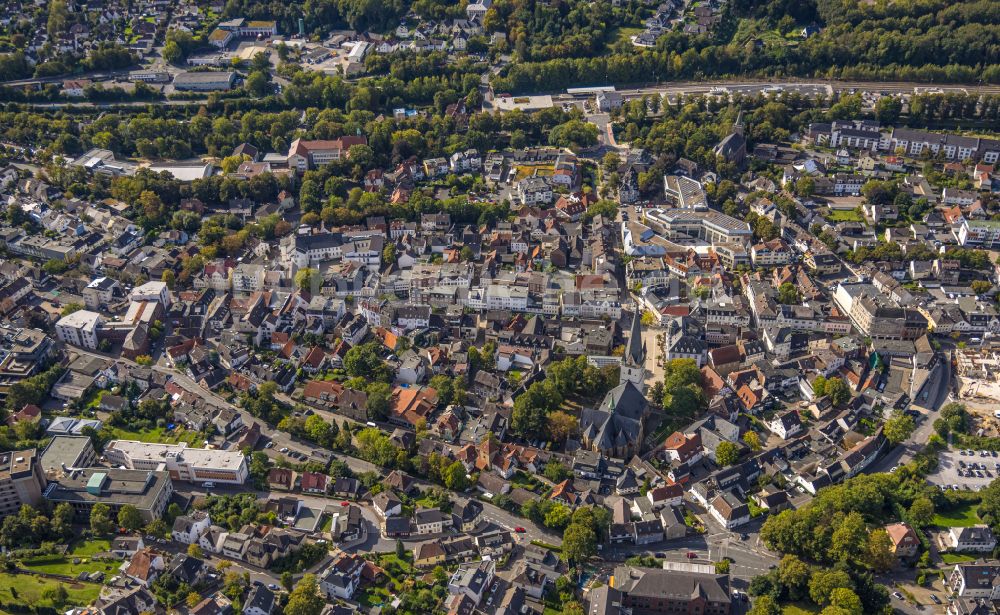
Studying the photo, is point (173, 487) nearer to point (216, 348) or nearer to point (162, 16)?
point (216, 348)

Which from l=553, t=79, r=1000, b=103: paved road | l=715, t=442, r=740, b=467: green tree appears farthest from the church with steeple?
l=553, t=79, r=1000, b=103: paved road

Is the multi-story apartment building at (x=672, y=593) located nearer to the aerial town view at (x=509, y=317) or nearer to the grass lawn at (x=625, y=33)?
the aerial town view at (x=509, y=317)

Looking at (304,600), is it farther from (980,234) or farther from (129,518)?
(980,234)

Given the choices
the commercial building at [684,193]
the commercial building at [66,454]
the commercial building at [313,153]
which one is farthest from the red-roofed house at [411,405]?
the commercial building at [313,153]

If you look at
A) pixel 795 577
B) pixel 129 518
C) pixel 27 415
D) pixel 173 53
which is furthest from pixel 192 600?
pixel 173 53

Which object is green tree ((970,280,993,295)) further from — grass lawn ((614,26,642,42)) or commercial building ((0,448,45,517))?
commercial building ((0,448,45,517))

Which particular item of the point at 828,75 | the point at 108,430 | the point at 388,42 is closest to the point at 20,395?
the point at 108,430
